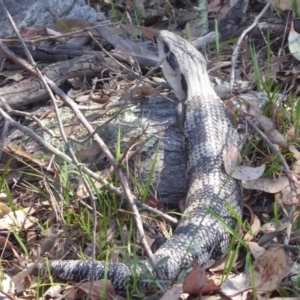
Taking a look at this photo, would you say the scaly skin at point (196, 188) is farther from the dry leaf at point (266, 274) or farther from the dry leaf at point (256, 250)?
the dry leaf at point (266, 274)

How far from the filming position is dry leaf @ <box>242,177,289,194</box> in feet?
11.3

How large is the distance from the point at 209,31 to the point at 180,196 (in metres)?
1.72

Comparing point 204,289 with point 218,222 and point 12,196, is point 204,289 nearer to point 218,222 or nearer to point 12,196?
point 218,222

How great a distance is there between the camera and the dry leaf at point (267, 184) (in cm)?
343

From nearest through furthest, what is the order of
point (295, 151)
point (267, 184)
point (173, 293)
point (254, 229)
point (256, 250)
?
point (173, 293) < point (256, 250) < point (254, 229) < point (267, 184) < point (295, 151)

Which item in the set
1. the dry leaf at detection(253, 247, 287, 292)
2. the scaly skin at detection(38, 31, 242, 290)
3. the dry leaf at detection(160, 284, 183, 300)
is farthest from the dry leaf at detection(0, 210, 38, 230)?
the dry leaf at detection(253, 247, 287, 292)

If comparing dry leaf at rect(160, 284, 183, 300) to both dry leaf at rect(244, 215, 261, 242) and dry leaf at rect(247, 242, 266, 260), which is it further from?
dry leaf at rect(244, 215, 261, 242)

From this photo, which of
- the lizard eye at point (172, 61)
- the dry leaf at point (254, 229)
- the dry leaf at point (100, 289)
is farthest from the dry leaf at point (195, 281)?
the lizard eye at point (172, 61)

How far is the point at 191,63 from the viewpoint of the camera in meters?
4.35

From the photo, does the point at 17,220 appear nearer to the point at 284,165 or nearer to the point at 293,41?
the point at 284,165

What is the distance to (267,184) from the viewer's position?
11.4 ft

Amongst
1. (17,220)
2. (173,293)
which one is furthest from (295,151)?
(17,220)

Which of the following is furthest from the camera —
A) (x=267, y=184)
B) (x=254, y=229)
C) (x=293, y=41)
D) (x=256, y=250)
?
(x=293, y=41)

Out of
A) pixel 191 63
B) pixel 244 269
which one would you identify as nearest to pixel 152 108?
pixel 191 63
